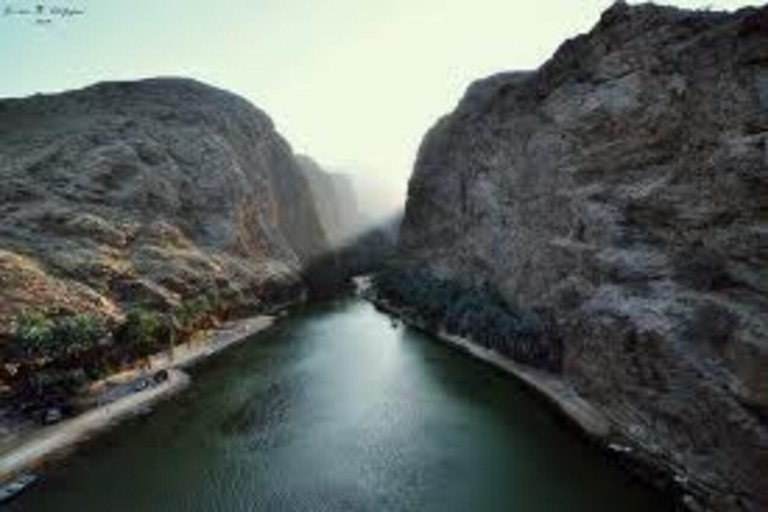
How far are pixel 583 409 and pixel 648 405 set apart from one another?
990 cm

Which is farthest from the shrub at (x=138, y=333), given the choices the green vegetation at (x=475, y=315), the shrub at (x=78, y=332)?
the green vegetation at (x=475, y=315)

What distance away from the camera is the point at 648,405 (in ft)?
221

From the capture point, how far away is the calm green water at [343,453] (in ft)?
189

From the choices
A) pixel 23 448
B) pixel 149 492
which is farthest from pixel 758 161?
Result: pixel 23 448

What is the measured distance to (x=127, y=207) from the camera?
472 feet

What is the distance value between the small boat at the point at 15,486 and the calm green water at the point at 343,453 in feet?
3.08

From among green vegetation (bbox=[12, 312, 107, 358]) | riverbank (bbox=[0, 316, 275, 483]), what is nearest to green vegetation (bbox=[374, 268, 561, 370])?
riverbank (bbox=[0, 316, 275, 483])

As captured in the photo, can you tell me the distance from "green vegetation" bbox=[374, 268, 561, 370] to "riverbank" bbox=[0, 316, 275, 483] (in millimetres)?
37831

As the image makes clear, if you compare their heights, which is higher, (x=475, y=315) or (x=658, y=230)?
(x=658, y=230)

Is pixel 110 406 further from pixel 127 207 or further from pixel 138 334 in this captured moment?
pixel 127 207

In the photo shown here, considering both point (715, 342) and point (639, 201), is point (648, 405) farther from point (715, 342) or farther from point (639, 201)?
point (639, 201)

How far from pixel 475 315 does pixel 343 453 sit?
49889 mm

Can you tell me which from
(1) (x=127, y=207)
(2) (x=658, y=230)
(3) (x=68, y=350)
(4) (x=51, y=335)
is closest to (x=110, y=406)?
(3) (x=68, y=350)

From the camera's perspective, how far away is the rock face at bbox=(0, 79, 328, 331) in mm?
111500
